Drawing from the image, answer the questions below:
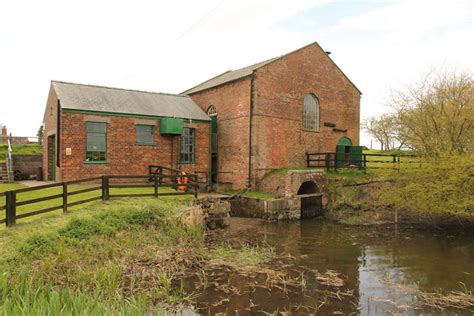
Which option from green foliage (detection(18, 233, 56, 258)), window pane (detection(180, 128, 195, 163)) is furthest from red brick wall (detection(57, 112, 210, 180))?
green foliage (detection(18, 233, 56, 258))

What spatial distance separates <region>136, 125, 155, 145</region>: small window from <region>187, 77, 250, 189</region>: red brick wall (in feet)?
14.8

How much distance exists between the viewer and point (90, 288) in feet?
19.6

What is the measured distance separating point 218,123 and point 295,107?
482 cm

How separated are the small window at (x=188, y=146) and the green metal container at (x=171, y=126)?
1.06 metres

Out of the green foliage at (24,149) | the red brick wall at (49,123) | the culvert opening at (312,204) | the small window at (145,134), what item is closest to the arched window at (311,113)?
the culvert opening at (312,204)

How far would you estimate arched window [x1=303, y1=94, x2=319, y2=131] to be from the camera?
762 inches

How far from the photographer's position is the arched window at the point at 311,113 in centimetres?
1934

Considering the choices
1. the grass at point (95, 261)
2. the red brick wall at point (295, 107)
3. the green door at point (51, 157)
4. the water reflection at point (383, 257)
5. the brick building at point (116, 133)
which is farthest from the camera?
the red brick wall at point (295, 107)

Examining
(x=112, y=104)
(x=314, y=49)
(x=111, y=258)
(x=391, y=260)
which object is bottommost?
(x=391, y=260)

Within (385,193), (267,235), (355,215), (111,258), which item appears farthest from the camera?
(355,215)

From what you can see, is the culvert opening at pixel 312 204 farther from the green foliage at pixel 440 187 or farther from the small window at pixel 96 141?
the small window at pixel 96 141

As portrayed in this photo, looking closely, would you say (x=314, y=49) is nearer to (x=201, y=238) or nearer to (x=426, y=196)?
(x=426, y=196)

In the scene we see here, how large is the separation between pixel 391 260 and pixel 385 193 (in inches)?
216

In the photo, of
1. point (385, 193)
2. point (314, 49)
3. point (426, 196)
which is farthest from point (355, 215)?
point (314, 49)
